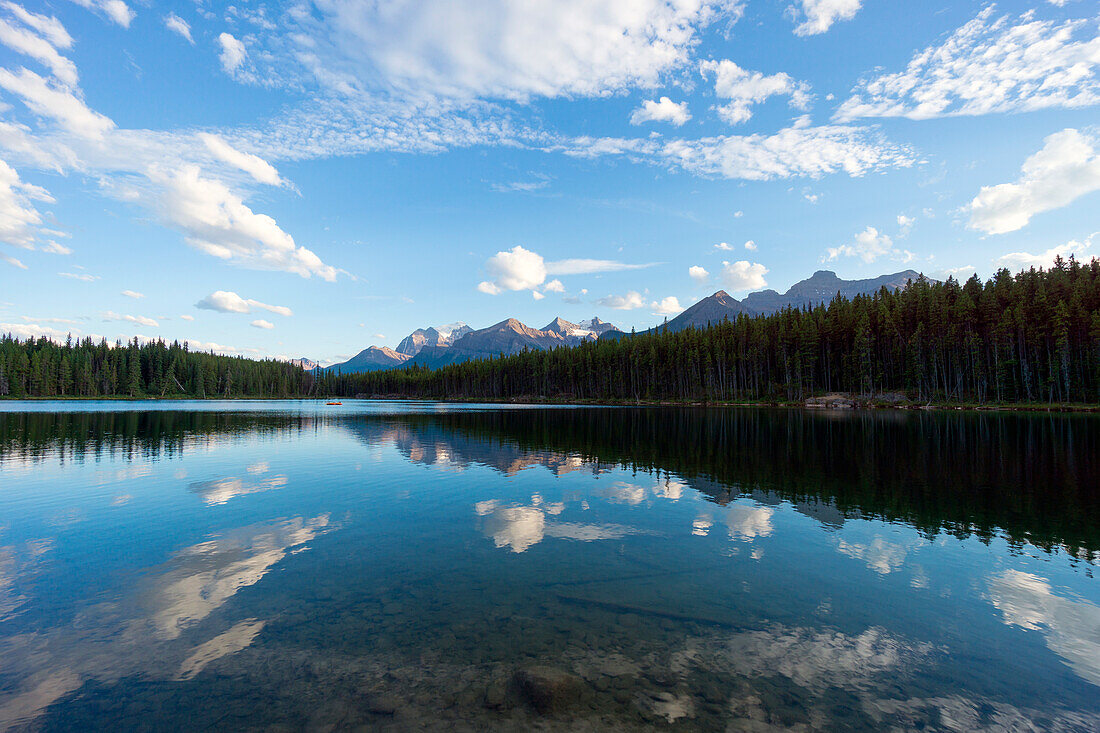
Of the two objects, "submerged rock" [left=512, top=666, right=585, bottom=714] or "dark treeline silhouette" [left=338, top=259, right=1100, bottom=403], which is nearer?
"submerged rock" [left=512, top=666, right=585, bottom=714]

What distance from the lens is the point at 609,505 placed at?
2125 cm

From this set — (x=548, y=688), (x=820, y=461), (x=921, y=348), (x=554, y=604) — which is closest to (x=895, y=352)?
(x=921, y=348)

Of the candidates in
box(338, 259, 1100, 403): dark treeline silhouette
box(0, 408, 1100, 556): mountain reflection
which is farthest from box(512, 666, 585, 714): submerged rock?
box(338, 259, 1100, 403): dark treeline silhouette

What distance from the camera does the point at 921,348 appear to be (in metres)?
102

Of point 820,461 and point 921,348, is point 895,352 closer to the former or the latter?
point 921,348

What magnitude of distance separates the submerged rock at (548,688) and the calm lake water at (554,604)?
0.15 feet

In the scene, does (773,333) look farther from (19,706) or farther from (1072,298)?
(19,706)

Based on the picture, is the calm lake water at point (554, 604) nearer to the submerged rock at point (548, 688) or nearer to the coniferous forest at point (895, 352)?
the submerged rock at point (548, 688)

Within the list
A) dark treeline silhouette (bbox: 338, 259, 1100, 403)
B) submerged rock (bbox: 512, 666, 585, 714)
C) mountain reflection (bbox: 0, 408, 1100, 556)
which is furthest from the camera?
dark treeline silhouette (bbox: 338, 259, 1100, 403)

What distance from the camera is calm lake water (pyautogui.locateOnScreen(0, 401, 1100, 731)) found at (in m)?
7.52

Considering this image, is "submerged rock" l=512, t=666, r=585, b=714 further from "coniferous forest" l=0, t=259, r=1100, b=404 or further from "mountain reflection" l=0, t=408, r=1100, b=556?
"coniferous forest" l=0, t=259, r=1100, b=404

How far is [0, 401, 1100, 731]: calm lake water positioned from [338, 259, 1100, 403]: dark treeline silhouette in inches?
3637

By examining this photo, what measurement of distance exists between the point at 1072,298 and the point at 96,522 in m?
139

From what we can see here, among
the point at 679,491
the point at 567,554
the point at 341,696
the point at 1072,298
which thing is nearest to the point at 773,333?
the point at 1072,298
